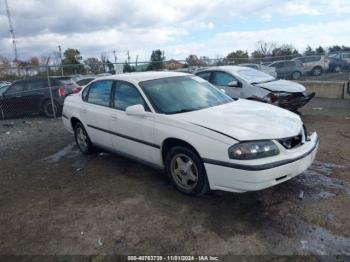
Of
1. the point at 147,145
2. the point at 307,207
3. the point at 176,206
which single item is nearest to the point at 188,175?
the point at 176,206

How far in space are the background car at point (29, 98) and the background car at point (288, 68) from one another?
14.8 meters

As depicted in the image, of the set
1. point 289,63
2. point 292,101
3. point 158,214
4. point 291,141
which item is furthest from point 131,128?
point 289,63

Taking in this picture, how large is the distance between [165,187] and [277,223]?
5.61 feet

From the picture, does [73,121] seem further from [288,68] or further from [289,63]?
[289,63]

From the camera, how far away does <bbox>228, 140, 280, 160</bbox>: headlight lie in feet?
12.3

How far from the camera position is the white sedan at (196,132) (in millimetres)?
3781

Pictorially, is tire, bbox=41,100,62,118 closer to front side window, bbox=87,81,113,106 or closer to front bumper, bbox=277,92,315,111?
front side window, bbox=87,81,113,106

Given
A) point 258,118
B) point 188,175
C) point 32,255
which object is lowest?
point 32,255

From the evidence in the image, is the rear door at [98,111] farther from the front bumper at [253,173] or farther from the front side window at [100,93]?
the front bumper at [253,173]

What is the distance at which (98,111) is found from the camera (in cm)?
581

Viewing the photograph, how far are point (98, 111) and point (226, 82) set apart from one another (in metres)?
4.38

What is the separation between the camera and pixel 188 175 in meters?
4.38

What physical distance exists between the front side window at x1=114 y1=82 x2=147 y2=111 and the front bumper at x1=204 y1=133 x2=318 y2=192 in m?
1.59

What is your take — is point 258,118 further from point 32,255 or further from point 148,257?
point 32,255
